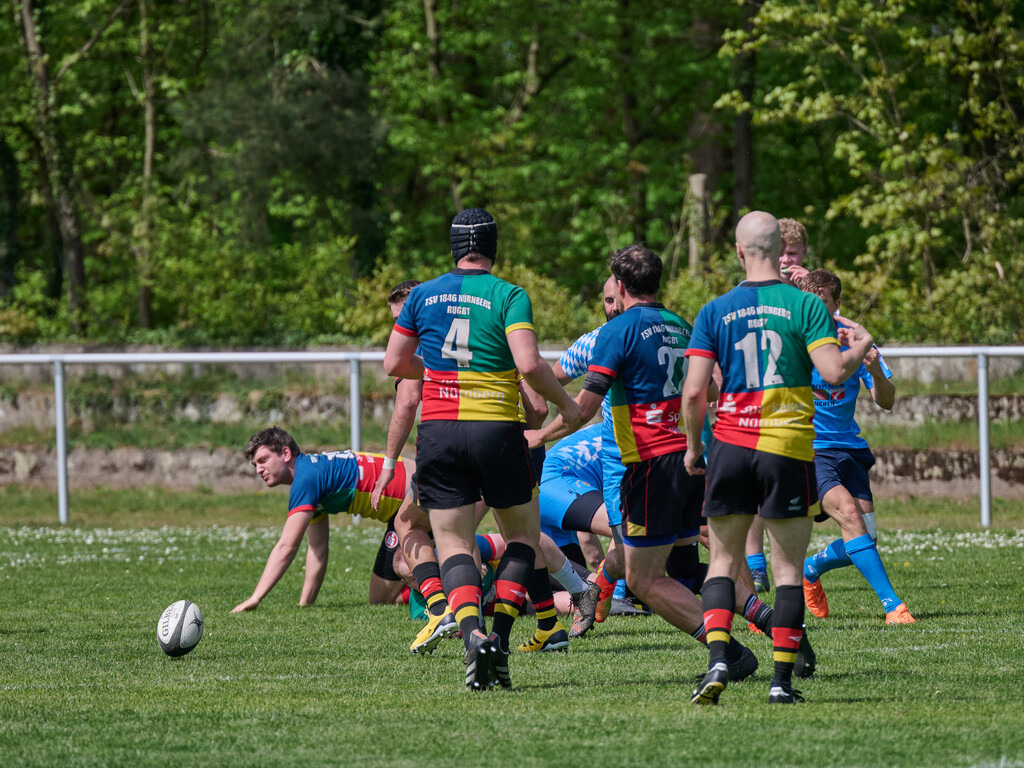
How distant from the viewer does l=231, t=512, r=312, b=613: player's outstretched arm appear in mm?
8883

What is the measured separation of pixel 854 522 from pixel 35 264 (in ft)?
109

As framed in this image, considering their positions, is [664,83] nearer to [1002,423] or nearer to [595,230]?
[595,230]

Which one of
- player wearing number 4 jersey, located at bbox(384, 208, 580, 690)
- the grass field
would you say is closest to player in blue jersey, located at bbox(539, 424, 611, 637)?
the grass field

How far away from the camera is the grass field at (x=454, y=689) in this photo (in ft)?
15.5

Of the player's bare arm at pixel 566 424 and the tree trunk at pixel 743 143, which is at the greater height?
the tree trunk at pixel 743 143

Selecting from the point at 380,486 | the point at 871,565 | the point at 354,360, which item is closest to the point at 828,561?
the point at 871,565

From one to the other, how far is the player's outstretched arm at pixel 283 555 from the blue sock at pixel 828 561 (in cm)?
324

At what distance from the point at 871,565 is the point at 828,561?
0.38 meters

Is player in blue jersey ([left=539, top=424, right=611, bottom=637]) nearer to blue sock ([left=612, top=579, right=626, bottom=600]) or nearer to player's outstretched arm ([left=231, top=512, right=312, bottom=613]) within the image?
blue sock ([left=612, top=579, right=626, bottom=600])

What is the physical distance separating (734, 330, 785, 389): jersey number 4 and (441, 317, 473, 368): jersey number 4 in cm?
125

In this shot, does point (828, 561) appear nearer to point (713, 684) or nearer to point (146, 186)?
point (713, 684)

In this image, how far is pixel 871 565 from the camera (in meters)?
8.08

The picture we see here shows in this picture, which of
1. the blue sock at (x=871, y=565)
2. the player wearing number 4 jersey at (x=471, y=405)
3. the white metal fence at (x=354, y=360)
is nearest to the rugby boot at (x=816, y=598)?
the blue sock at (x=871, y=565)

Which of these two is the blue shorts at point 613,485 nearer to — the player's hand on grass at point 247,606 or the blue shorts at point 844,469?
the blue shorts at point 844,469
